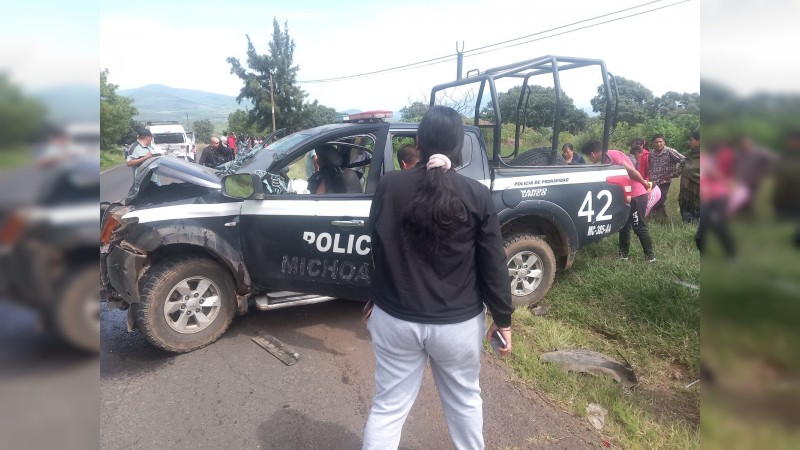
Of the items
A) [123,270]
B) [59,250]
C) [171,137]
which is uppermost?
[171,137]

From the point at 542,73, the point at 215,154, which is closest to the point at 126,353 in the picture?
the point at 542,73

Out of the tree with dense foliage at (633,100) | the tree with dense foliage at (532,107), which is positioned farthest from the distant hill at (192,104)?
the tree with dense foliage at (633,100)

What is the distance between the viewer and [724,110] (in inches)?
25.2

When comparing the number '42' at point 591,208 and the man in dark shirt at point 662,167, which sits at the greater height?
the man in dark shirt at point 662,167

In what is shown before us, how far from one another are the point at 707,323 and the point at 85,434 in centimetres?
94

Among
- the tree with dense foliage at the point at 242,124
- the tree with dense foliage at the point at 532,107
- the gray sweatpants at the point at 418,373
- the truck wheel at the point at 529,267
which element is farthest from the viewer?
the tree with dense foliage at the point at 242,124

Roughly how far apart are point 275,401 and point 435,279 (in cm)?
179

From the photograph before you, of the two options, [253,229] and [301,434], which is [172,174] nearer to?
[253,229]

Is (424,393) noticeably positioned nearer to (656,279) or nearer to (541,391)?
(541,391)

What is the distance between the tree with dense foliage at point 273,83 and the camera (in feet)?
64.0

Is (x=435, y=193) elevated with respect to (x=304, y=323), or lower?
elevated

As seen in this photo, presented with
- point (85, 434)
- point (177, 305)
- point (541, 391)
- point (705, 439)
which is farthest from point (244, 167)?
point (705, 439)

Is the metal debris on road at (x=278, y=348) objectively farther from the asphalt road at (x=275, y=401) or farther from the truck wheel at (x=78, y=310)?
the truck wheel at (x=78, y=310)

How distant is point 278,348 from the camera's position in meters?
3.92
